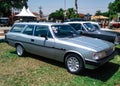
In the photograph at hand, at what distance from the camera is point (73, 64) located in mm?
6652

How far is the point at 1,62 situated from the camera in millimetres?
8125

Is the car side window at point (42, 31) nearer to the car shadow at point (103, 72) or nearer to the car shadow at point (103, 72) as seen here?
the car shadow at point (103, 72)

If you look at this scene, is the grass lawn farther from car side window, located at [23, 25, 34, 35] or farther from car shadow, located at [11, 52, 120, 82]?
car side window, located at [23, 25, 34, 35]

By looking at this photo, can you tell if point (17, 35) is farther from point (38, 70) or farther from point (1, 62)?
point (38, 70)

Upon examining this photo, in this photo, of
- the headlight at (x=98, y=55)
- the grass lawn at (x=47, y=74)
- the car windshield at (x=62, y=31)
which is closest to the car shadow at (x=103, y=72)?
the grass lawn at (x=47, y=74)

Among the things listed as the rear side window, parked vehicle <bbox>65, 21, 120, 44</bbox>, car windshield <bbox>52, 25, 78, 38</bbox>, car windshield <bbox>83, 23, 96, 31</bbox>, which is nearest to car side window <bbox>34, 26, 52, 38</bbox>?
car windshield <bbox>52, 25, 78, 38</bbox>

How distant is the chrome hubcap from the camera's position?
656 centimetres

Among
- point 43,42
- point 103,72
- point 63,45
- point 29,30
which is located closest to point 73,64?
point 63,45

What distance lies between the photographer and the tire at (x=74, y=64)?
21.1ft

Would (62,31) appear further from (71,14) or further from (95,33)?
(71,14)

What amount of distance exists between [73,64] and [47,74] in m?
0.92

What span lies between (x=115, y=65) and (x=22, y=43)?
155 inches

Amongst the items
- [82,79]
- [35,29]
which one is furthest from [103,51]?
[35,29]

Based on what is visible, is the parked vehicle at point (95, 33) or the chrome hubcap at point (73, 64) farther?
the parked vehicle at point (95, 33)
